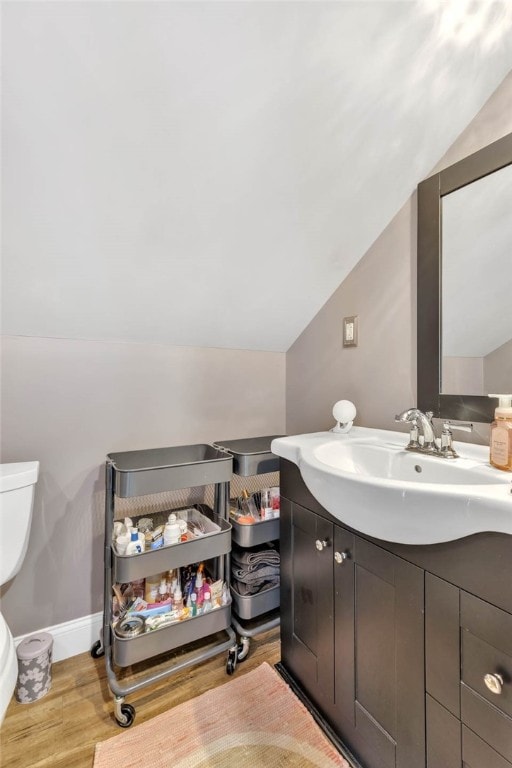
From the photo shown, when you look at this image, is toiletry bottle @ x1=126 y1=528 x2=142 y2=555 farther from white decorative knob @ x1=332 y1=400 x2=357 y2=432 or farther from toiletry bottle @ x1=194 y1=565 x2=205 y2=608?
white decorative knob @ x1=332 y1=400 x2=357 y2=432

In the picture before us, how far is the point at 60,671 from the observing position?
4.24ft

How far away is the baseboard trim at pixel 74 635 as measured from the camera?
133 centimetres

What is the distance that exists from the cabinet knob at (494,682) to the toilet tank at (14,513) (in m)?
1.26

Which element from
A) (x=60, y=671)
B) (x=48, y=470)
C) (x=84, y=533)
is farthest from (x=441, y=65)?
(x=60, y=671)

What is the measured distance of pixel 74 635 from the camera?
4.46ft

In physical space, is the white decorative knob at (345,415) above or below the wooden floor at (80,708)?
above

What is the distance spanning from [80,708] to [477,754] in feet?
3.81

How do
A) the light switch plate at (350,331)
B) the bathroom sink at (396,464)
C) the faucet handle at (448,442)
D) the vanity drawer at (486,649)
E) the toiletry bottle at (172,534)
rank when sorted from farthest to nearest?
Answer: the light switch plate at (350,331) < the toiletry bottle at (172,534) < the faucet handle at (448,442) < the bathroom sink at (396,464) < the vanity drawer at (486,649)

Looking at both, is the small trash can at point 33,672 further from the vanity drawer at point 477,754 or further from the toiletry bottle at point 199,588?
the vanity drawer at point 477,754

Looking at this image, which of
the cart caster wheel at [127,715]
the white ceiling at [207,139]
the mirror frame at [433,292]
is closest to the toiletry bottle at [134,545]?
the cart caster wheel at [127,715]

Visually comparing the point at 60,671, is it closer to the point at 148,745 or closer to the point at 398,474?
the point at 148,745

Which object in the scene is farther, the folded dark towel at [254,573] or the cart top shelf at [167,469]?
the folded dark towel at [254,573]

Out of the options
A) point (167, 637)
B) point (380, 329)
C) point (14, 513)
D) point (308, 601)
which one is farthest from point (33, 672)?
point (380, 329)

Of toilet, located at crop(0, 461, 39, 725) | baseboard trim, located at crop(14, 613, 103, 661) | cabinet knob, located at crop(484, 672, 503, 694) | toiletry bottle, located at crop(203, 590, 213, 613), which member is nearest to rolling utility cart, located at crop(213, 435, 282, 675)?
toiletry bottle, located at crop(203, 590, 213, 613)
